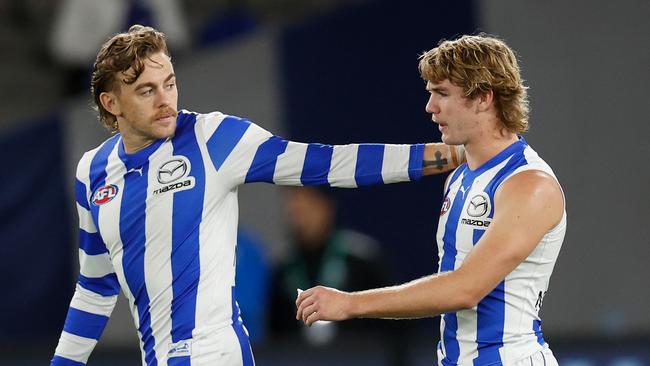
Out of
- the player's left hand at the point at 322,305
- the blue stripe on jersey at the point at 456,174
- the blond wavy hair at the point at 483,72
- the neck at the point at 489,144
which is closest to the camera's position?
the player's left hand at the point at 322,305

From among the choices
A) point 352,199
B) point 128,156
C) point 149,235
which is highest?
point 128,156

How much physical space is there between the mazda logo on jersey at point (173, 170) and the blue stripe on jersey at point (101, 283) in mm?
465

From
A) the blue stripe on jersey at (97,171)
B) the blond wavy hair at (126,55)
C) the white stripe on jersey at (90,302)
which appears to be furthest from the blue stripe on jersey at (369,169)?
the white stripe on jersey at (90,302)

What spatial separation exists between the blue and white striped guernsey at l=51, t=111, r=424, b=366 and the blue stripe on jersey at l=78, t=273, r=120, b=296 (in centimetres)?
17

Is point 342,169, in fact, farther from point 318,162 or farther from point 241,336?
point 241,336

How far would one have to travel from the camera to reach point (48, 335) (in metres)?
7.90

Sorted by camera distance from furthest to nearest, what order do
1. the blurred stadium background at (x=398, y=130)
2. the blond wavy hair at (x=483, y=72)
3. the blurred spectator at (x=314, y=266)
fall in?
the blurred stadium background at (x=398, y=130), the blurred spectator at (x=314, y=266), the blond wavy hair at (x=483, y=72)

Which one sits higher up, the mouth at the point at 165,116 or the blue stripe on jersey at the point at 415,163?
the mouth at the point at 165,116

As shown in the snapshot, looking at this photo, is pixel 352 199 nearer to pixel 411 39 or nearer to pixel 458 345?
pixel 411 39

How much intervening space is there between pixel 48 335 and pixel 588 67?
3.87 metres

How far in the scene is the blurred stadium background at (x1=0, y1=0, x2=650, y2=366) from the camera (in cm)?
753

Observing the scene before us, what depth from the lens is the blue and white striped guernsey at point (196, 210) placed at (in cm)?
398

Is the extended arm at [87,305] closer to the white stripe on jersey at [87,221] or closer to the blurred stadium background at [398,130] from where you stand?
the white stripe on jersey at [87,221]

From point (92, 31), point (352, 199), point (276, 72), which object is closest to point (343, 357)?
point (352, 199)
